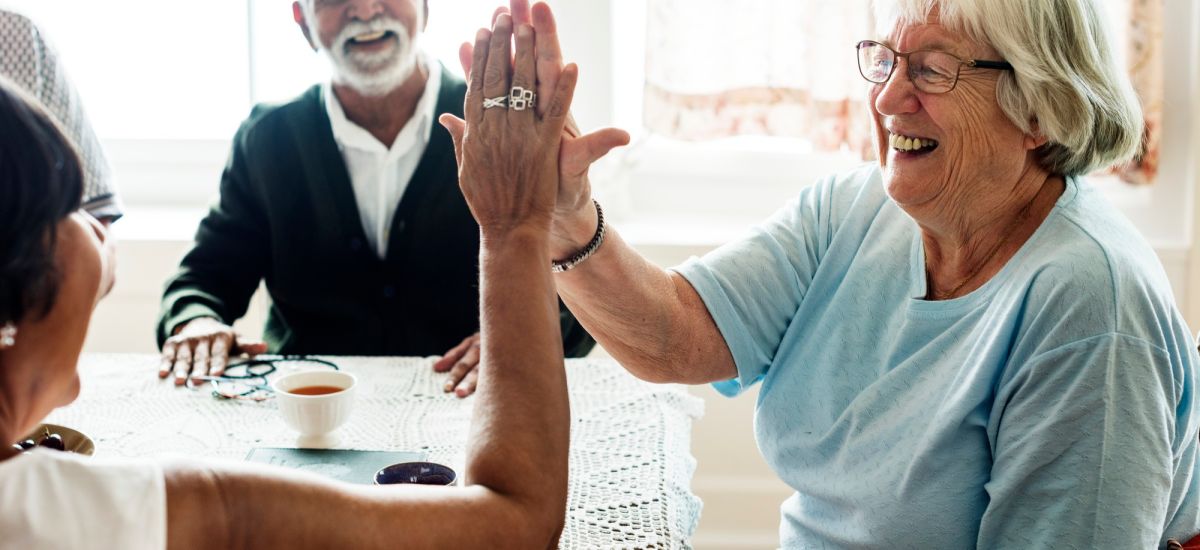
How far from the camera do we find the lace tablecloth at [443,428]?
135 cm

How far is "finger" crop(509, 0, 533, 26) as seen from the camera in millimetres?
1292

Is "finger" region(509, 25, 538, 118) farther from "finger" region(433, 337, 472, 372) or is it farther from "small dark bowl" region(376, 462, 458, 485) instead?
"finger" region(433, 337, 472, 372)

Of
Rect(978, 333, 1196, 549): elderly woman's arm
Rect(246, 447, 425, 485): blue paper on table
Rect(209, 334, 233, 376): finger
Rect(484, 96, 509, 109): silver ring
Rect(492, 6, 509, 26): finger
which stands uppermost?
Rect(492, 6, 509, 26): finger

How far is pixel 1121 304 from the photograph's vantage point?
1.16 metres

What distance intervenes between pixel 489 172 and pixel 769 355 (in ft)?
1.86

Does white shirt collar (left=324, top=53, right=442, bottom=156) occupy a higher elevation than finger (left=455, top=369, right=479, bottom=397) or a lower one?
higher

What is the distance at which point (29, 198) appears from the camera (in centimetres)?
76

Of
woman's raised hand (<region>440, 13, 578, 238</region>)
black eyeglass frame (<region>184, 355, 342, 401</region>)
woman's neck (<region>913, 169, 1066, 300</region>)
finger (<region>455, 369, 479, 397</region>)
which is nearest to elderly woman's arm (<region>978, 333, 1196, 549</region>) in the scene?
A: woman's neck (<region>913, 169, 1066, 300</region>)

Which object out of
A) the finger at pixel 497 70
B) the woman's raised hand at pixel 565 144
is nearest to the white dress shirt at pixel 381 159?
the woman's raised hand at pixel 565 144

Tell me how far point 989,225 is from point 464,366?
2.87 ft

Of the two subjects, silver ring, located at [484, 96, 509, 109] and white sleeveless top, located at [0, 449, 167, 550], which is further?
silver ring, located at [484, 96, 509, 109]

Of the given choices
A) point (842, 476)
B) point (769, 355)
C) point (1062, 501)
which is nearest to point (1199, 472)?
point (1062, 501)

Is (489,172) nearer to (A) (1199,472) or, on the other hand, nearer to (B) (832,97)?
(A) (1199,472)

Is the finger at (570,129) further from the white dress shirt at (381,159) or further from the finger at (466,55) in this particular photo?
the white dress shirt at (381,159)
